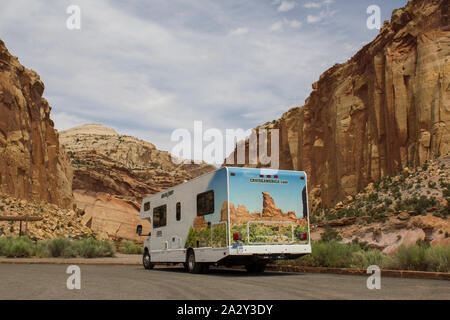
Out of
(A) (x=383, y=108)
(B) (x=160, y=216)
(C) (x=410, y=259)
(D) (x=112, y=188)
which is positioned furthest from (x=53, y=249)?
(D) (x=112, y=188)

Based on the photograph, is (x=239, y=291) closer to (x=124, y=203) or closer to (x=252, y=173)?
(x=252, y=173)

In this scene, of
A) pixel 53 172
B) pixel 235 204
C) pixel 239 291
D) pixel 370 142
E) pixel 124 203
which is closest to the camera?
pixel 239 291

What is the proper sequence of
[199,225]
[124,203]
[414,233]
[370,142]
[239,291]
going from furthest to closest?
[124,203]
[370,142]
[414,233]
[199,225]
[239,291]

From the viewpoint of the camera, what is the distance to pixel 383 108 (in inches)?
2000

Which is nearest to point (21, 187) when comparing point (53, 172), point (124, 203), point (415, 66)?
point (53, 172)

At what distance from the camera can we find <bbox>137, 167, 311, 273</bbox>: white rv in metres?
14.7

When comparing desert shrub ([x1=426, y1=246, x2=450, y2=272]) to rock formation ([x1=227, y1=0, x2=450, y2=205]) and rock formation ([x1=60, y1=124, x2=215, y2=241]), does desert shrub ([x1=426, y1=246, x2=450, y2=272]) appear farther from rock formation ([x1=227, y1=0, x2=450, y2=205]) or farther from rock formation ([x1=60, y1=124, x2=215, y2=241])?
rock formation ([x1=60, y1=124, x2=215, y2=241])

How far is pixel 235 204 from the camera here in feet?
48.4

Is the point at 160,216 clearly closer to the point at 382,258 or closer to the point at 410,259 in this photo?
the point at 382,258

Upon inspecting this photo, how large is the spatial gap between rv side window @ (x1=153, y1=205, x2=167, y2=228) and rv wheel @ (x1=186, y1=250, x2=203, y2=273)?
2.67 m

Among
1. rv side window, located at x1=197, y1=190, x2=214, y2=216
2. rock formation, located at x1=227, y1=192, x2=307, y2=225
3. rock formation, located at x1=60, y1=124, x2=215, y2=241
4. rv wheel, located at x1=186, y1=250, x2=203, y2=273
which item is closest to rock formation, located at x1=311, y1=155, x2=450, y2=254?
rock formation, located at x1=227, y1=192, x2=307, y2=225

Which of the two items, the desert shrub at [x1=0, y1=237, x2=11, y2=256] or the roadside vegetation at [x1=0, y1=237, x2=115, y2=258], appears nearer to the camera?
the roadside vegetation at [x1=0, y1=237, x2=115, y2=258]

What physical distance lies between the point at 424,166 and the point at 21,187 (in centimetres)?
3776

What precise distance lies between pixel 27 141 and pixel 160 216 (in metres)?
34.6
